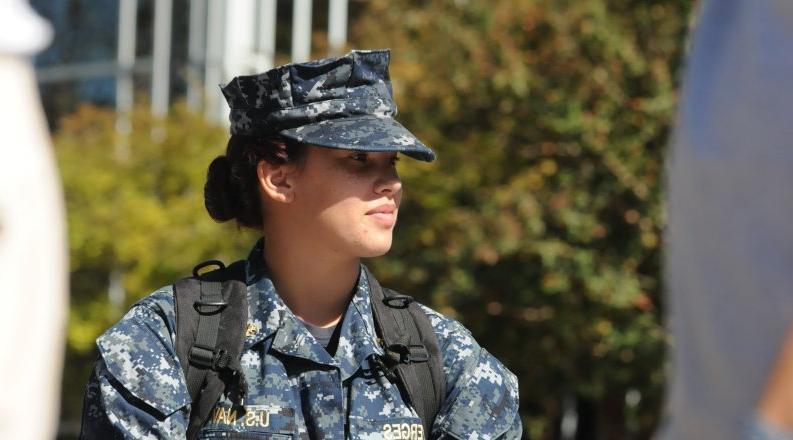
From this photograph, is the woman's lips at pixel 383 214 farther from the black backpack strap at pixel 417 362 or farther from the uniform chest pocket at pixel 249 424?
the uniform chest pocket at pixel 249 424

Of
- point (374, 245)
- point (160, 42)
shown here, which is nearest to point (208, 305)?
point (374, 245)

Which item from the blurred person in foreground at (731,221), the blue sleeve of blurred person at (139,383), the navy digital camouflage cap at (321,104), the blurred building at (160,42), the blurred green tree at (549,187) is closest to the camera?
the blurred person in foreground at (731,221)

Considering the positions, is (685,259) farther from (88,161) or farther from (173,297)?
(88,161)

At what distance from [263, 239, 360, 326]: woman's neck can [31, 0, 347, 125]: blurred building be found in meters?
11.5

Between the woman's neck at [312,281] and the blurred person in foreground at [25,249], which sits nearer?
the blurred person in foreground at [25,249]

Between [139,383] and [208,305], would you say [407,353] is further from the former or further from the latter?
[139,383]

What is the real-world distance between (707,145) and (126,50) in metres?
15.0

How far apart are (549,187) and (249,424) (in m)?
6.73

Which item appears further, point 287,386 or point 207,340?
point 287,386

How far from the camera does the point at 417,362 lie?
11.4 feet

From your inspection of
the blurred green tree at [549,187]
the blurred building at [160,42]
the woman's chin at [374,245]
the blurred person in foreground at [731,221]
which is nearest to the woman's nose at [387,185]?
the woman's chin at [374,245]

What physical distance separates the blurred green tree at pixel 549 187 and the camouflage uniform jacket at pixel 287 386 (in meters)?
5.97

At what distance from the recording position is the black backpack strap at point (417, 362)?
3.44 metres

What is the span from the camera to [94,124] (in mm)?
13352
